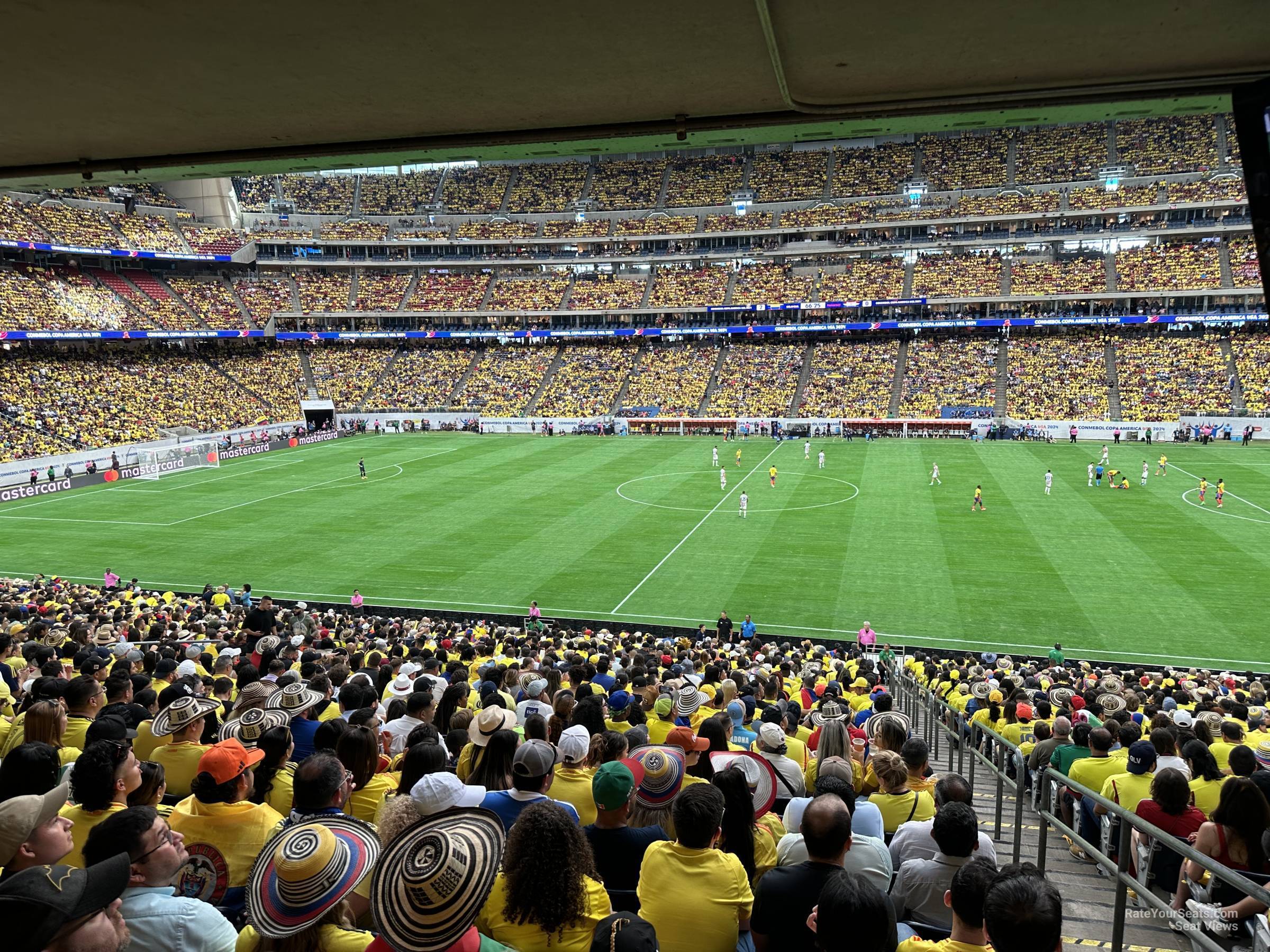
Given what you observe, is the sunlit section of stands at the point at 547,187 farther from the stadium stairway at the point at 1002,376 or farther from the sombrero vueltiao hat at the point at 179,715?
the sombrero vueltiao hat at the point at 179,715

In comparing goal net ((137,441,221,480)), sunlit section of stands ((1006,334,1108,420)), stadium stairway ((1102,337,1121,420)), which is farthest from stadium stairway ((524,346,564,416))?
stadium stairway ((1102,337,1121,420))

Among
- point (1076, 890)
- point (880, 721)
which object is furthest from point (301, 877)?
point (1076, 890)

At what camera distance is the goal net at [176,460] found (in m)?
47.7

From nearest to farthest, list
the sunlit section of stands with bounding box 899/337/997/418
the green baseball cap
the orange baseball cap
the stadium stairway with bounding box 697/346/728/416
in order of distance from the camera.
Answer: the green baseball cap → the orange baseball cap → the sunlit section of stands with bounding box 899/337/997/418 → the stadium stairway with bounding box 697/346/728/416

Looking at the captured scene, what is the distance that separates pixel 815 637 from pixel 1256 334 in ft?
199

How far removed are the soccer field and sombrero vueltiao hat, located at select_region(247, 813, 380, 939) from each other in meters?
19.2

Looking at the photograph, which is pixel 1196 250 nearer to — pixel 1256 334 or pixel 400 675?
pixel 1256 334

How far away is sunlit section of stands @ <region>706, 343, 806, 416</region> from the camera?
65.8 metres

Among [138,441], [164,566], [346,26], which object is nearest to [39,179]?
[346,26]

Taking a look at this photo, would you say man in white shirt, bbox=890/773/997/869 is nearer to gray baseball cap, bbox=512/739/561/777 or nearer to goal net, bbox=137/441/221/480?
gray baseball cap, bbox=512/739/561/777

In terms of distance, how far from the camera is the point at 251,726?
7.06 meters

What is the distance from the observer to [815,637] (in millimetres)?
21547

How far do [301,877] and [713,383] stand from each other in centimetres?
6794

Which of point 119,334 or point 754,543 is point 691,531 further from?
point 119,334
